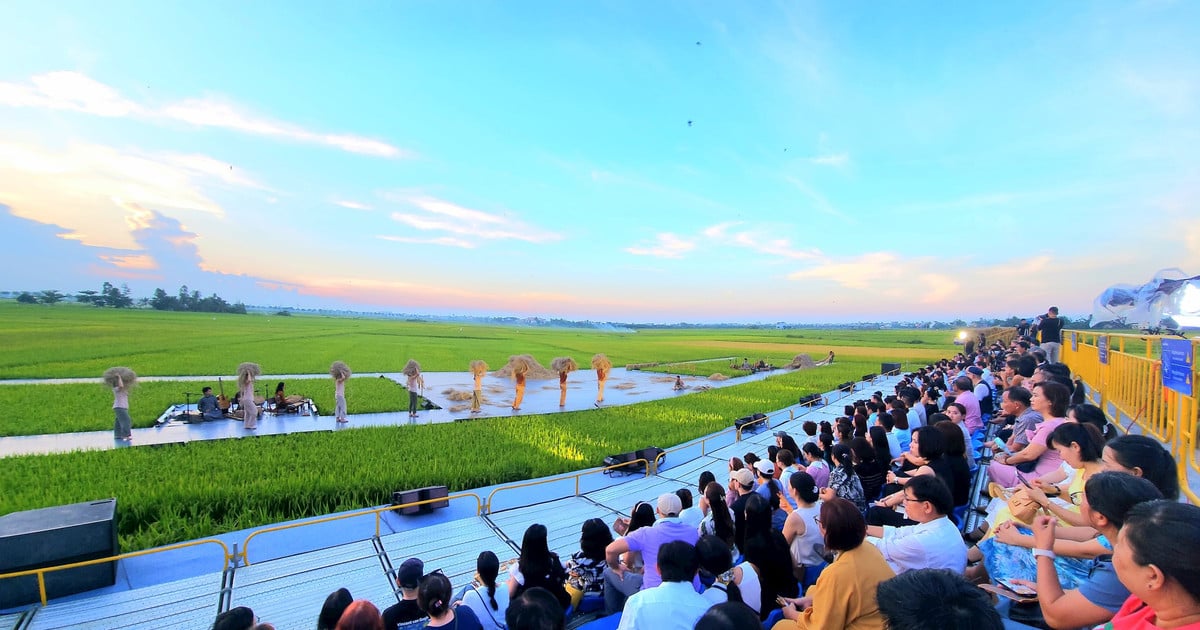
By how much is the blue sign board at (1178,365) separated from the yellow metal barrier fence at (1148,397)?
0.08 meters

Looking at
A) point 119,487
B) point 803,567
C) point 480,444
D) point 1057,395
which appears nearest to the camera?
point 803,567

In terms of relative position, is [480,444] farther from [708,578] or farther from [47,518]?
[708,578]

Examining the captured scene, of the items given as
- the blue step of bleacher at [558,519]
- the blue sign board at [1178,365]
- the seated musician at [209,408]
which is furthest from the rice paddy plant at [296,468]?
the blue sign board at [1178,365]

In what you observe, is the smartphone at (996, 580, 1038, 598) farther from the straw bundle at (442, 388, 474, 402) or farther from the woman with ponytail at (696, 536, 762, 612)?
the straw bundle at (442, 388, 474, 402)

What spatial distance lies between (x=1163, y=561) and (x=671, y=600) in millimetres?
2092

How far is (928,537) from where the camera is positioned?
10.4 ft

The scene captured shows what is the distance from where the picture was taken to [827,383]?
2841cm

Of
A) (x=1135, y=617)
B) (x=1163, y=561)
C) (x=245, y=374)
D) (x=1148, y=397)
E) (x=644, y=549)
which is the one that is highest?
(x=1163, y=561)

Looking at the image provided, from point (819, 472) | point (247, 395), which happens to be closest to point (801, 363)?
point (247, 395)

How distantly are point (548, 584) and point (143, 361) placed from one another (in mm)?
39884

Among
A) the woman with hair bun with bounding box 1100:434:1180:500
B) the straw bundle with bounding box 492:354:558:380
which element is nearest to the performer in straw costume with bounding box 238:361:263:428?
the straw bundle with bounding box 492:354:558:380

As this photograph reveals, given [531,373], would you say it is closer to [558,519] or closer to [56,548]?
[558,519]

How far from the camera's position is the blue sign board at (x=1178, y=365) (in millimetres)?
5629

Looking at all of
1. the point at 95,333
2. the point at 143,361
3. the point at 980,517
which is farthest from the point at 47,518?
the point at 95,333
